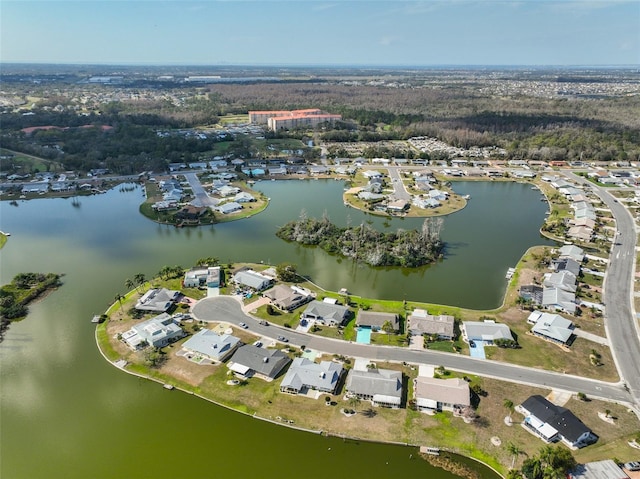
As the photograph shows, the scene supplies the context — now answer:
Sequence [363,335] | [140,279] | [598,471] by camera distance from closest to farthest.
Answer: [598,471] < [363,335] < [140,279]

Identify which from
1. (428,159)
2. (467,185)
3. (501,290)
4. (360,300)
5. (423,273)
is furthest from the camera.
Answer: (428,159)

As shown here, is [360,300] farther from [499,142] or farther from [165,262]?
[499,142]

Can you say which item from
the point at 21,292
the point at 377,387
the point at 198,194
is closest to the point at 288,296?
the point at 377,387

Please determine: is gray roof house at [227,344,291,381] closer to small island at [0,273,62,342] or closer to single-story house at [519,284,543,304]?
small island at [0,273,62,342]

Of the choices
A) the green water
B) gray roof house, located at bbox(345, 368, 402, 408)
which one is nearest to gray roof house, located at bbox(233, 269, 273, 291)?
the green water

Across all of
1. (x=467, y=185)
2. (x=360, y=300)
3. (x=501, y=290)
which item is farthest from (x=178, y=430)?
(x=467, y=185)

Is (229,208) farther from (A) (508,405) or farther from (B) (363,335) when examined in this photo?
(A) (508,405)

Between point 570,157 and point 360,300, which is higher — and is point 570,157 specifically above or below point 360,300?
above

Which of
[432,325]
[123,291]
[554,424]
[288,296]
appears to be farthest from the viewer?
[123,291]
